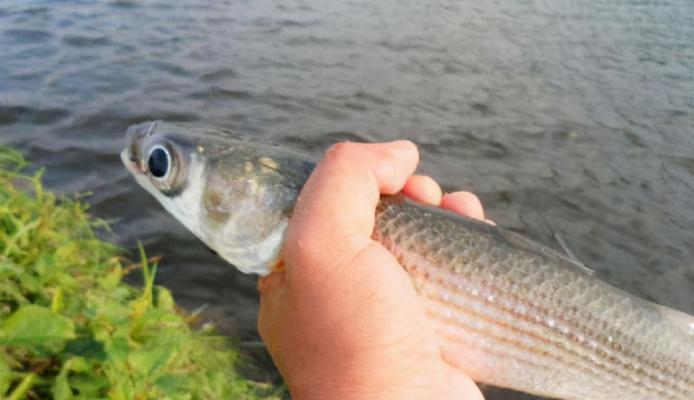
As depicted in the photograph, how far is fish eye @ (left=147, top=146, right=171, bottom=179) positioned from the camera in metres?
2.66

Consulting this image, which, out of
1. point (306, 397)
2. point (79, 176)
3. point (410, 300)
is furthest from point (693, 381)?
point (79, 176)

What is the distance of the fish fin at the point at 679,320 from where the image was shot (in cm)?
312

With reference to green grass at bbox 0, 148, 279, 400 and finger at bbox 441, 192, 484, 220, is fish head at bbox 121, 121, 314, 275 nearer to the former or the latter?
green grass at bbox 0, 148, 279, 400

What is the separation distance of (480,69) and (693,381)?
8.80m

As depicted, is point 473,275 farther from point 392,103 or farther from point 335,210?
point 392,103

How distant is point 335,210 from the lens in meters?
2.42

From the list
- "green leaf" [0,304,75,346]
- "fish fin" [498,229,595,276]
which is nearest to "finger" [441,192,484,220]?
"fish fin" [498,229,595,276]

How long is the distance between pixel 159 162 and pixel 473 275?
5.21ft

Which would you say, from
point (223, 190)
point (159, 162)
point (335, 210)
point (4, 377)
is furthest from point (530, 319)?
point (4, 377)

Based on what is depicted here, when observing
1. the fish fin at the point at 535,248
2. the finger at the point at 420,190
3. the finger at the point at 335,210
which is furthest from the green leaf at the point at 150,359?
the fish fin at the point at 535,248

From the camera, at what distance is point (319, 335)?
2422 mm

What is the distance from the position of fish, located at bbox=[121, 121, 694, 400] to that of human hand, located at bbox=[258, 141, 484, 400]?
0.19 metres

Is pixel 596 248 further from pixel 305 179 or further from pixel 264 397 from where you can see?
pixel 305 179

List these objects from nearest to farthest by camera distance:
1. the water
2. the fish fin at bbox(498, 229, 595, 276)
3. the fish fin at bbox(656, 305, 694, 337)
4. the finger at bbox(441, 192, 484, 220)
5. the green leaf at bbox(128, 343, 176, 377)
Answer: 1. the green leaf at bbox(128, 343, 176, 377)
2. the fish fin at bbox(498, 229, 595, 276)
3. the fish fin at bbox(656, 305, 694, 337)
4. the finger at bbox(441, 192, 484, 220)
5. the water
